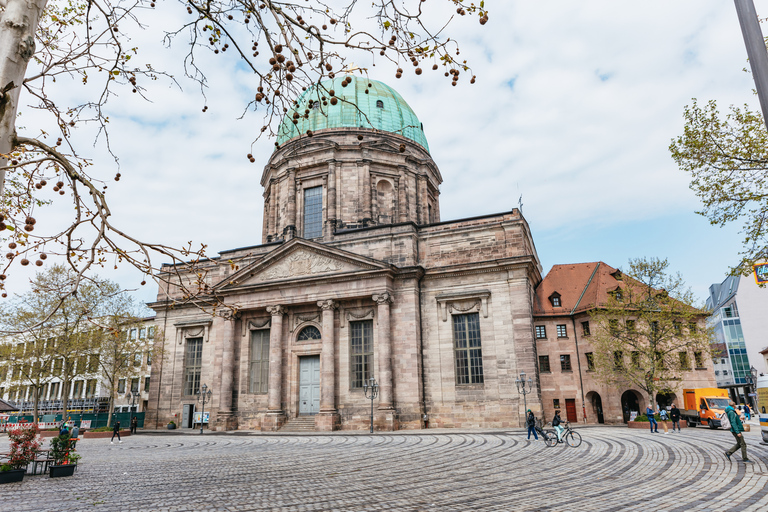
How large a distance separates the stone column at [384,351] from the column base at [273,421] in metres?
6.97

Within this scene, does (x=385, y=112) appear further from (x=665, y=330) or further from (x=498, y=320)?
(x=665, y=330)

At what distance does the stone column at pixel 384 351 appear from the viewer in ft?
103

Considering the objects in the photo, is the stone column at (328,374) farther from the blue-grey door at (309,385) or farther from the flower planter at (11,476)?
the flower planter at (11,476)

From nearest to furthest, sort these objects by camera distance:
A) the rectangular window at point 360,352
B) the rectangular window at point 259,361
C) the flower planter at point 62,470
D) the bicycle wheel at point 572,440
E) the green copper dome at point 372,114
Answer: the flower planter at point 62,470, the bicycle wheel at point 572,440, the rectangular window at point 360,352, the rectangular window at point 259,361, the green copper dome at point 372,114

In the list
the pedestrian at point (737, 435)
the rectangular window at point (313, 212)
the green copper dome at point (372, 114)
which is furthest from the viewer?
the green copper dome at point (372, 114)

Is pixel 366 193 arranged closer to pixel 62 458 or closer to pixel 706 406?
pixel 706 406

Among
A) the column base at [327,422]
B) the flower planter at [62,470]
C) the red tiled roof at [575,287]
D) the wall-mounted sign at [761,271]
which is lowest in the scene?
the flower planter at [62,470]

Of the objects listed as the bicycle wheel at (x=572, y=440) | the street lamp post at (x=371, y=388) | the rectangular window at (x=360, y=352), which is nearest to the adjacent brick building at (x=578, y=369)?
the street lamp post at (x=371, y=388)

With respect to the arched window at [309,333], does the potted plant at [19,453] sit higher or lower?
lower

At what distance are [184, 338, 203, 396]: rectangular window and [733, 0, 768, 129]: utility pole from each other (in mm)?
39327

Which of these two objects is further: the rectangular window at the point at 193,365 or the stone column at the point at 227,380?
the rectangular window at the point at 193,365

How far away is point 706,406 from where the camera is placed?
31703mm

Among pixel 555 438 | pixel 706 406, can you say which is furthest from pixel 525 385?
pixel 706 406

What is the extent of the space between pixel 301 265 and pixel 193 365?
495 inches
